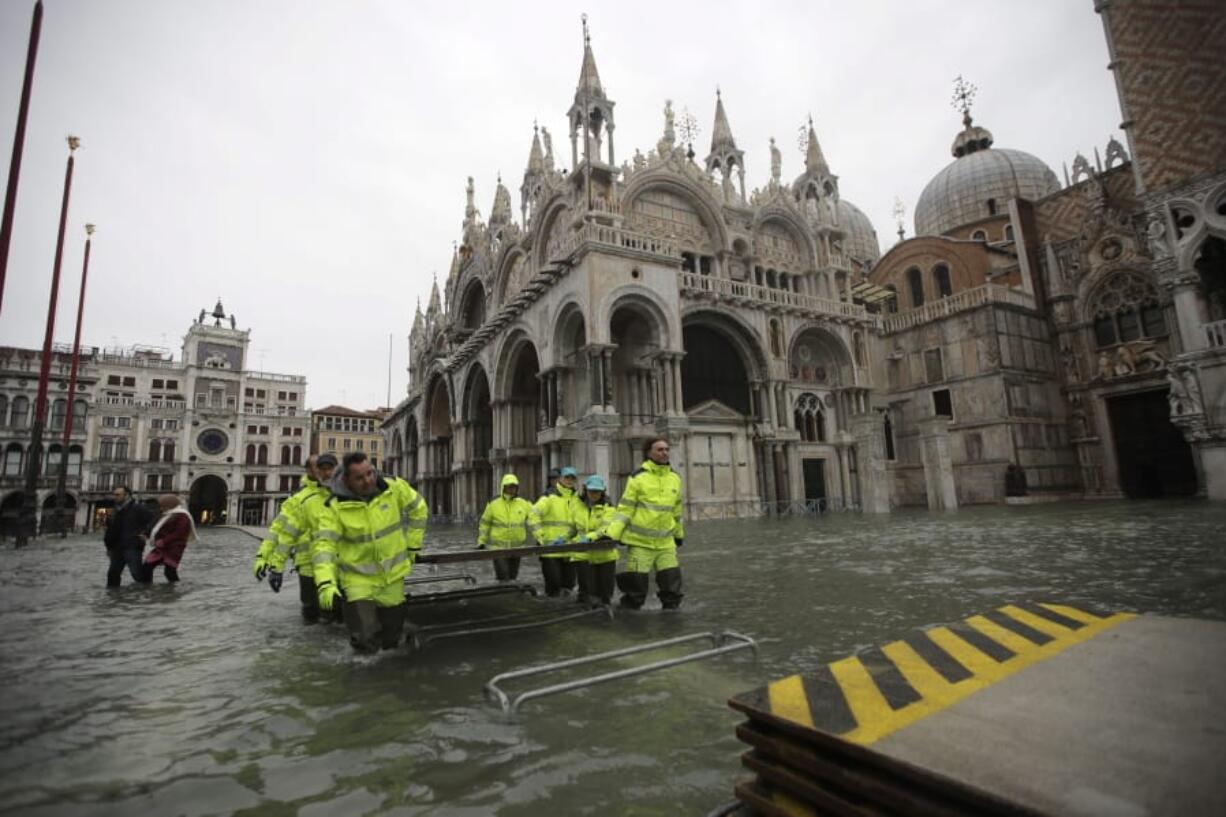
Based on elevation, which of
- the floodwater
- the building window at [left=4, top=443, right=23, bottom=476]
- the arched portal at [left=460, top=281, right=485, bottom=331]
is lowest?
the floodwater

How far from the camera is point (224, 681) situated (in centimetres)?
445

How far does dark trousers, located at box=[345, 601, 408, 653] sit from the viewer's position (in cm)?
499

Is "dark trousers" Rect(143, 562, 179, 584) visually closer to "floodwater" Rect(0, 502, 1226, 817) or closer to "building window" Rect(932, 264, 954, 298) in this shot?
"floodwater" Rect(0, 502, 1226, 817)

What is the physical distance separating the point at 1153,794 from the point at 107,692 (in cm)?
569

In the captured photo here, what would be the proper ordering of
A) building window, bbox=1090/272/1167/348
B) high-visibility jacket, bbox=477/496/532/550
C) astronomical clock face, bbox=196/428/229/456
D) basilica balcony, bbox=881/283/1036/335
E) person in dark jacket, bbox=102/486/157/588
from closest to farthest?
high-visibility jacket, bbox=477/496/532/550
person in dark jacket, bbox=102/486/157/588
building window, bbox=1090/272/1167/348
basilica balcony, bbox=881/283/1036/335
astronomical clock face, bbox=196/428/229/456

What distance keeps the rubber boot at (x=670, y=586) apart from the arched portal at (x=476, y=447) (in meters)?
27.9

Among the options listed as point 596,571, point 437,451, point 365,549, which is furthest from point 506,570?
point 437,451

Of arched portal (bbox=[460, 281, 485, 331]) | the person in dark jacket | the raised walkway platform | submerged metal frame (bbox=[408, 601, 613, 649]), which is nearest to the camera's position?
the raised walkway platform

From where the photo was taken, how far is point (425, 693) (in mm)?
4074

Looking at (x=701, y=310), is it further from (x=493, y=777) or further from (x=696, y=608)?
(x=493, y=777)

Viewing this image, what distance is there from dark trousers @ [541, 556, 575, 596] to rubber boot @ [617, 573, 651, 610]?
1406 millimetres

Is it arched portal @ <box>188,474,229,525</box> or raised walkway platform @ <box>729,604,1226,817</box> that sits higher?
arched portal @ <box>188,474,229,525</box>

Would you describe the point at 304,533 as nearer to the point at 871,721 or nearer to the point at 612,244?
the point at 871,721

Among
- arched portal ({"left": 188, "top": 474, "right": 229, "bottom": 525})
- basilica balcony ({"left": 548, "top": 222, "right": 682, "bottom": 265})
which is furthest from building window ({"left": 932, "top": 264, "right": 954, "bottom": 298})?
arched portal ({"left": 188, "top": 474, "right": 229, "bottom": 525})
